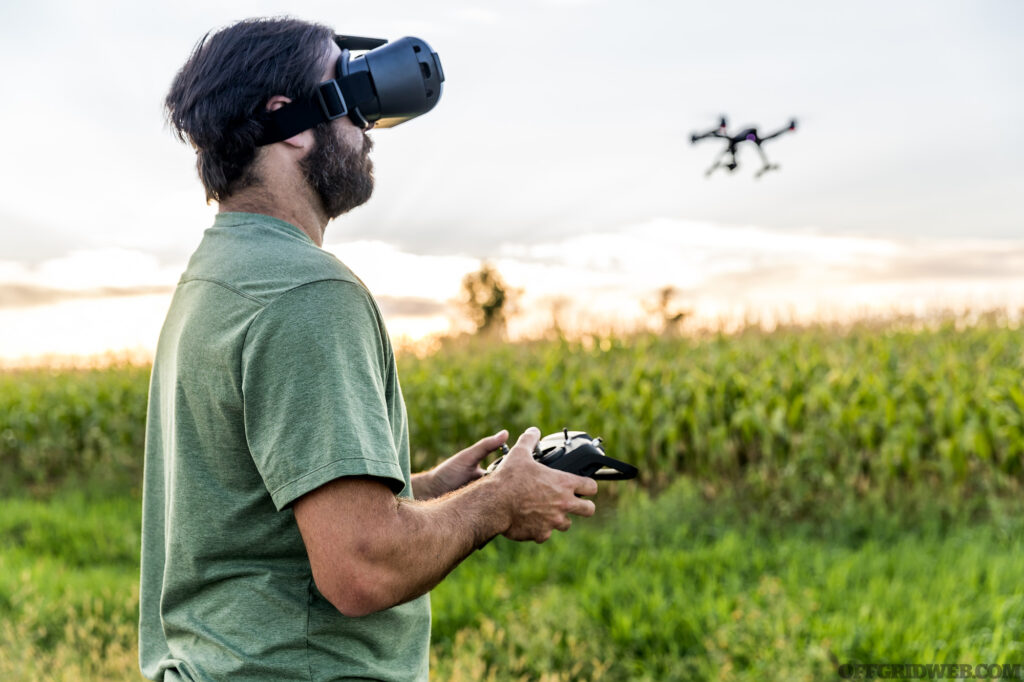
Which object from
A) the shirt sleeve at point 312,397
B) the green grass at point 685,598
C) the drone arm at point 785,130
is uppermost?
the drone arm at point 785,130

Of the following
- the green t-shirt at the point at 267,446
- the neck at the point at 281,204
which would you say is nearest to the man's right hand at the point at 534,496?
the green t-shirt at the point at 267,446

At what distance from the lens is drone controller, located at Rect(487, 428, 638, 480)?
221 cm

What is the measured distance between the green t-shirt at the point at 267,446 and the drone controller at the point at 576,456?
36cm

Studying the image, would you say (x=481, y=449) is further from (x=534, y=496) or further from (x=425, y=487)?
(x=534, y=496)

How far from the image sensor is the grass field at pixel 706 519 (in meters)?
5.18

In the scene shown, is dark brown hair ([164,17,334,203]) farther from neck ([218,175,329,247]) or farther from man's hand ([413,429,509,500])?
man's hand ([413,429,509,500])

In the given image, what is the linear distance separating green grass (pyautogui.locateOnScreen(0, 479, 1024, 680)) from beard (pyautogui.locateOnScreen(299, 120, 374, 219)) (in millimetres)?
3133

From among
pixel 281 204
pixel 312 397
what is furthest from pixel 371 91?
pixel 312 397

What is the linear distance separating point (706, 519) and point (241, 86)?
263 inches

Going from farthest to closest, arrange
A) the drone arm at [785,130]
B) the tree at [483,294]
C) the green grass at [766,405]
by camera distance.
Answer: the tree at [483,294], the green grass at [766,405], the drone arm at [785,130]

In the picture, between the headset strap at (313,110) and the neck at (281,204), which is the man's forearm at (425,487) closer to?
the neck at (281,204)

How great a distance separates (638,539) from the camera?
756 cm

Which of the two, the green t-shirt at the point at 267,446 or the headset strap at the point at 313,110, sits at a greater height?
the headset strap at the point at 313,110

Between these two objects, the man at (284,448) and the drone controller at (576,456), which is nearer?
the man at (284,448)
